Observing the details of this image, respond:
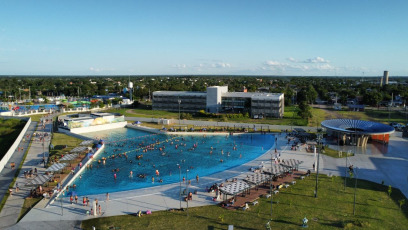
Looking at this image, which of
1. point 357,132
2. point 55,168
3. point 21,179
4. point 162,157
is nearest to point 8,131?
point 21,179

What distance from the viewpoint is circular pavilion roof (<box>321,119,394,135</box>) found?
5388 cm

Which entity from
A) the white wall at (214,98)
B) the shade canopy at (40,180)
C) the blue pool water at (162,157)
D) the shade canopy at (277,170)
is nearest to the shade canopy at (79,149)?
the blue pool water at (162,157)

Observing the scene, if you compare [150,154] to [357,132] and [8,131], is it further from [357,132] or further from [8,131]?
[8,131]

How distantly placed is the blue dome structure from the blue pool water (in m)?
12.7

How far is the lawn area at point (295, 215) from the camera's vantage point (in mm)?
26000

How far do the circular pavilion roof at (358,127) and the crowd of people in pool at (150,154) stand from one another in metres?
19.5

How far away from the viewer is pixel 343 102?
402 ft

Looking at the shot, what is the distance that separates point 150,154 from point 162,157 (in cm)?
306

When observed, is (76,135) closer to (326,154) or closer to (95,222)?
(95,222)

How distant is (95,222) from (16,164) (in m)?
25.4

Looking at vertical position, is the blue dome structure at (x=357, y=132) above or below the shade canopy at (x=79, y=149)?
above

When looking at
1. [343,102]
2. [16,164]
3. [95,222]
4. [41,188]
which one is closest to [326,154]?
[95,222]

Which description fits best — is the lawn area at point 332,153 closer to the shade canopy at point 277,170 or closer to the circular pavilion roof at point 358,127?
the circular pavilion roof at point 358,127

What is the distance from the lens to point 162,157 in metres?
50.5
